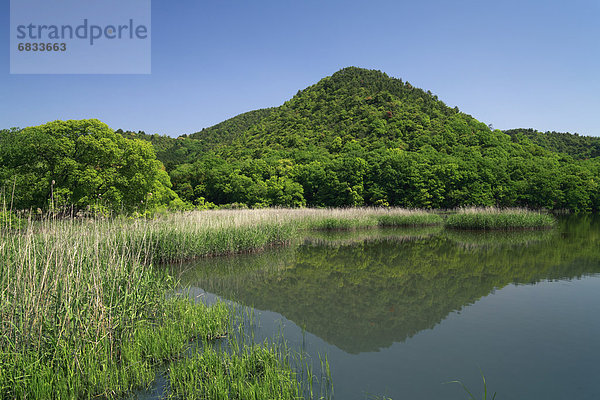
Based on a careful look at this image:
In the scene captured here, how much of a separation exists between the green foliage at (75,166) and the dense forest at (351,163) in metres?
0.06

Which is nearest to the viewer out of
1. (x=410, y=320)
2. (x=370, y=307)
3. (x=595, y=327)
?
(x=595, y=327)

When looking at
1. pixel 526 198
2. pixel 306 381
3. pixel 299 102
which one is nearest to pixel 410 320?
pixel 306 381

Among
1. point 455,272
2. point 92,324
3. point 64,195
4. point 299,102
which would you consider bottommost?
point 455,272

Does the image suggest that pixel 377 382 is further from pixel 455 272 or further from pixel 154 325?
pixel 455 272

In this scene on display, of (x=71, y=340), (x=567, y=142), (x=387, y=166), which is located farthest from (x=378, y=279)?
(x=567, y=142)

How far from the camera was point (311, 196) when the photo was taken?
121 ft

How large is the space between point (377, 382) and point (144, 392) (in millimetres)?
2401

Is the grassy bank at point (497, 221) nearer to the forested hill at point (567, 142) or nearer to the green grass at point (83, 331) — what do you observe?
the green grass at point (83, 331)

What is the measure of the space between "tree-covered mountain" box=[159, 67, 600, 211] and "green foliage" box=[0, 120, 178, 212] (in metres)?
14.7

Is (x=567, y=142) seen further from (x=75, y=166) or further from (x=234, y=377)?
(x=234, y=377)

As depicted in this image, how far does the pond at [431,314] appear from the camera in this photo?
12.7 feet

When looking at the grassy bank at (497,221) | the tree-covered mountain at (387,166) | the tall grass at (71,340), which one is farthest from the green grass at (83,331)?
the tree-covered mountain at (387,166)

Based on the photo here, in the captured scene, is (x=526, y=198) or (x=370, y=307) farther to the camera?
(x=526, y=198)

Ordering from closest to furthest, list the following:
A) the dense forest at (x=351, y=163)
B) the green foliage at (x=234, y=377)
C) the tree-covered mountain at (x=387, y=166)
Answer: the green foliage at (x=234, y=377) < the dense forest at (x=351, y=163) < the tree-covered mountain at (x=387, y=166)
